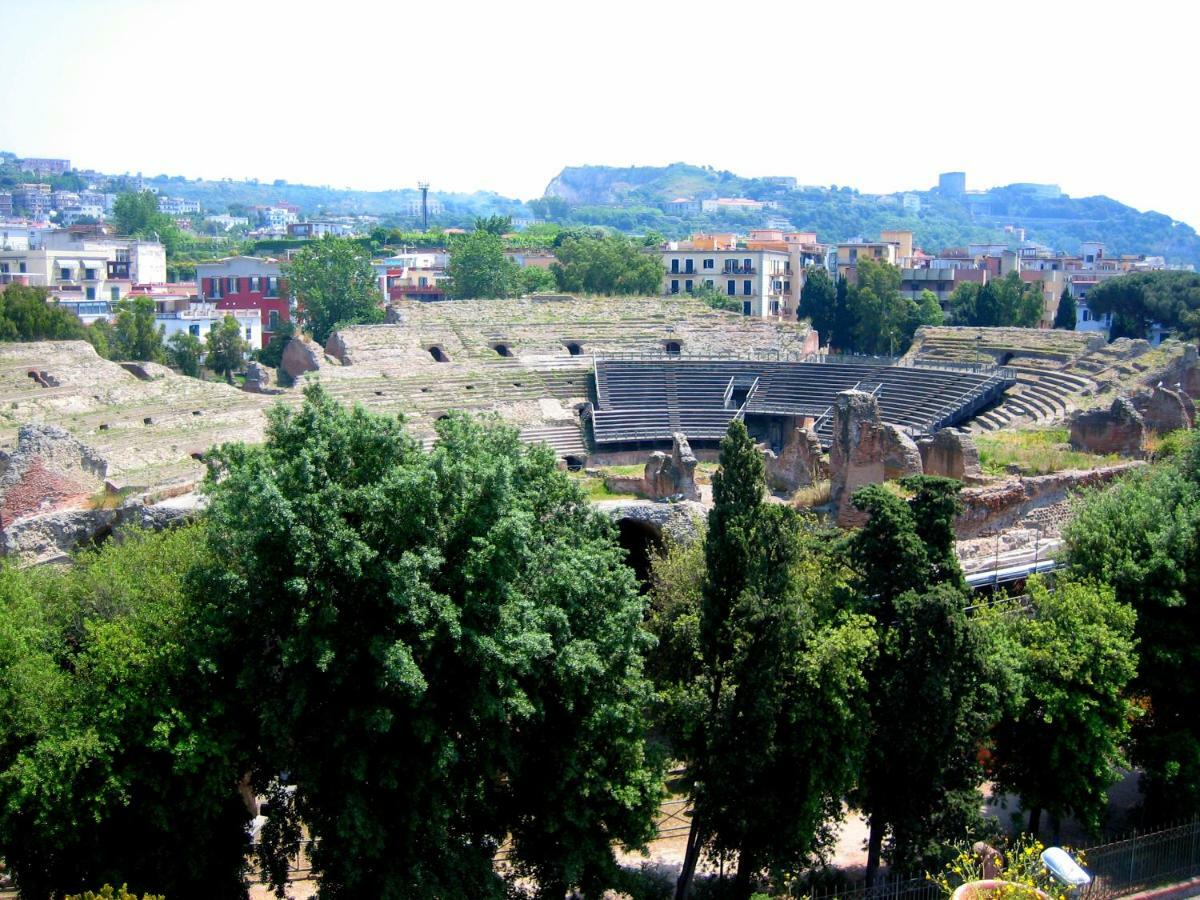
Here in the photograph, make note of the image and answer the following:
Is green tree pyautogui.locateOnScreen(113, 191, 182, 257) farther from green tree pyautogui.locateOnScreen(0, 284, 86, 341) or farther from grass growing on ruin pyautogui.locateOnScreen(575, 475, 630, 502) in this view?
grass growing on ruin pyautogui.locateOnScreen(575, 475, 630, 502)

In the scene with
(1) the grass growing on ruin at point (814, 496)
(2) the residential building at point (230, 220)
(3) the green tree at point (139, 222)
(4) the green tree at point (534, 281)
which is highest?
(2) the residential building at point (230, 220)

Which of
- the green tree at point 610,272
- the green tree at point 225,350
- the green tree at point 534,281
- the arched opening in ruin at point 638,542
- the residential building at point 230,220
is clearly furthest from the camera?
the residential building at point 230,220

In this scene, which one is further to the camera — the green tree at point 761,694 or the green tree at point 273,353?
the green tree at point 273,353

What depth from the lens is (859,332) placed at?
Answer: 54406 mm

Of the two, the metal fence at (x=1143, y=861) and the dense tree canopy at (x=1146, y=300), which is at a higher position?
the dense tree canopy at (x=1146, y=300)

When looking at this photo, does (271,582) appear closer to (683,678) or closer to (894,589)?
(683,678)

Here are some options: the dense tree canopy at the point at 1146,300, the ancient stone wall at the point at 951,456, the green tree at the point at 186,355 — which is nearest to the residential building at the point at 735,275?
the dense tree canopy at the point at 1146,300

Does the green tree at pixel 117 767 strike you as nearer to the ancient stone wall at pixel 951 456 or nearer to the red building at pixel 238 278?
the ancient stone wall at pixel 951 456

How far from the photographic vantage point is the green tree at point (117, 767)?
43.1 ft

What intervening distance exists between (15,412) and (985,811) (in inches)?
982

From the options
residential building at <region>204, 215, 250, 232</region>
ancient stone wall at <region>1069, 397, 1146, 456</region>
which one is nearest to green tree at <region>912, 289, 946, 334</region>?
ancient stone wall at <region>1069, 397, 1146, 456</region>

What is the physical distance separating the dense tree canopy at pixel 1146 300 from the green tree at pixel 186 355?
39.9m

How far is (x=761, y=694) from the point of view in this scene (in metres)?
14.3

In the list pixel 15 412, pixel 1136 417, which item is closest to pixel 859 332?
pixel 1136 417
